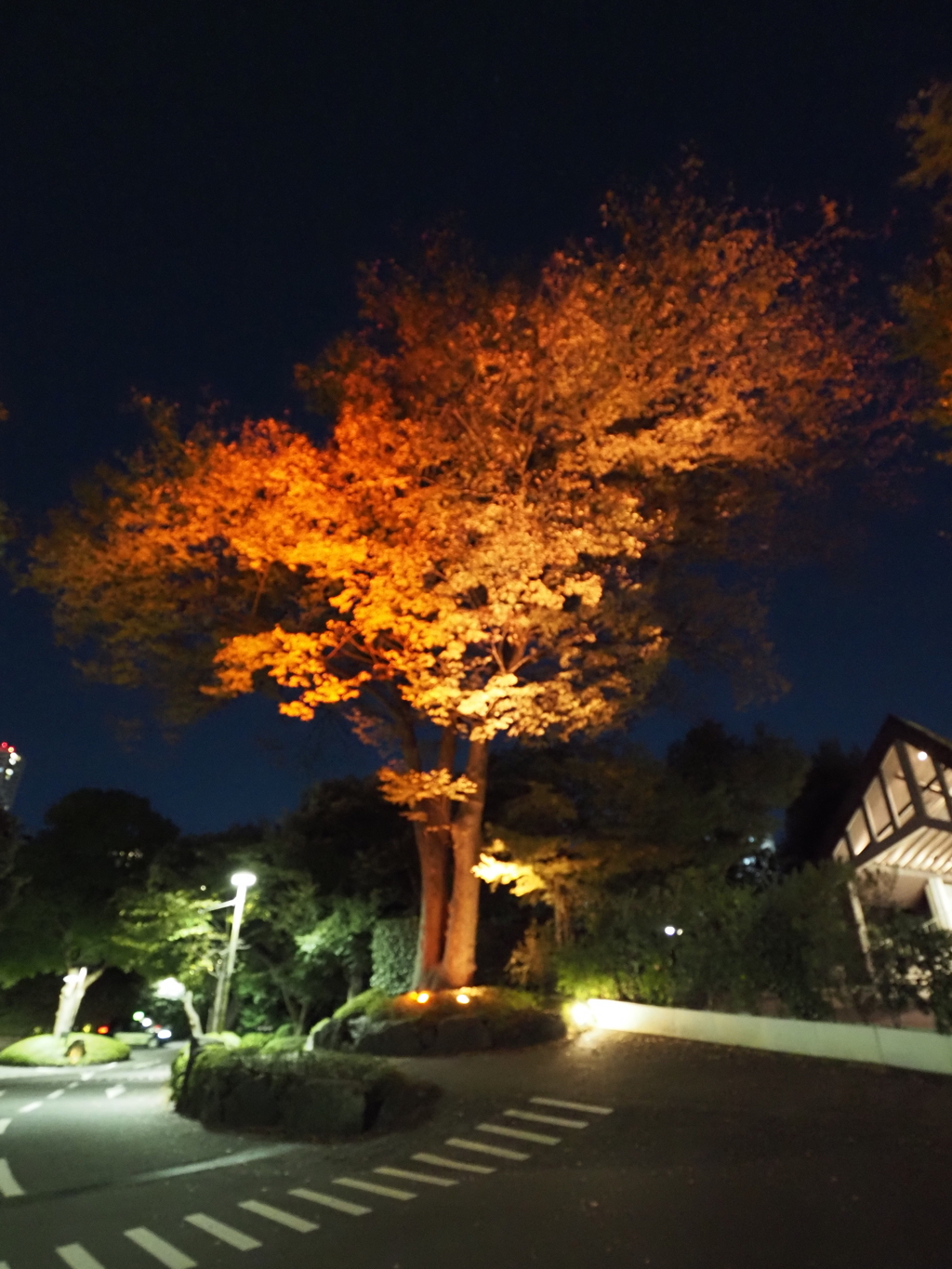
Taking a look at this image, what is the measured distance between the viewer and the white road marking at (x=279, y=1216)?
5.05 metres

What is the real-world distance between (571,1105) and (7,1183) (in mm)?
5081

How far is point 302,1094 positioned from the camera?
8.76 metres

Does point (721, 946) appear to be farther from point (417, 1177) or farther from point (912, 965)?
point (417, 1177)

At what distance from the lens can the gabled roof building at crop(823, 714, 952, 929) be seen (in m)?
16.6

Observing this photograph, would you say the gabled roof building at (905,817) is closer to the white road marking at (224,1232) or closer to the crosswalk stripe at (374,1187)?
the crosswalk stripe at (374,1187)

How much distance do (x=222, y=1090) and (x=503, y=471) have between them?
31.7ft

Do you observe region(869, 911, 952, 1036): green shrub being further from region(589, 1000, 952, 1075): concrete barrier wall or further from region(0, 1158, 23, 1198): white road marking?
region(0, 1158, 23, 1198): white road marking

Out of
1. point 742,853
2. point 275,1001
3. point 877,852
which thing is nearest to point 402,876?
point 275,1001

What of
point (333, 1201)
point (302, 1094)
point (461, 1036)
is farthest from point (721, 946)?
point (333, 1201)

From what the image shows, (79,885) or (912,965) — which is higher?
(79,885)

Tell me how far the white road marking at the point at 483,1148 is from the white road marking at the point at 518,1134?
0.29 meters

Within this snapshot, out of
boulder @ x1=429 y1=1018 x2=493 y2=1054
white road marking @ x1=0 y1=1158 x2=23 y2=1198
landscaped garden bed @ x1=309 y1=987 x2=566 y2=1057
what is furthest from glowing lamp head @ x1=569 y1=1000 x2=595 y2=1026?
white road marking @ x1=0 y1=1158 x2=23 y2=1198

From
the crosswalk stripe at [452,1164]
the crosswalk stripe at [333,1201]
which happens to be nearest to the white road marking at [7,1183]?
the crosswalk stripe at [333,1201]

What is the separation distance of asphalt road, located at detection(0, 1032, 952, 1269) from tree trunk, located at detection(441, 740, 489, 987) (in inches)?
212
